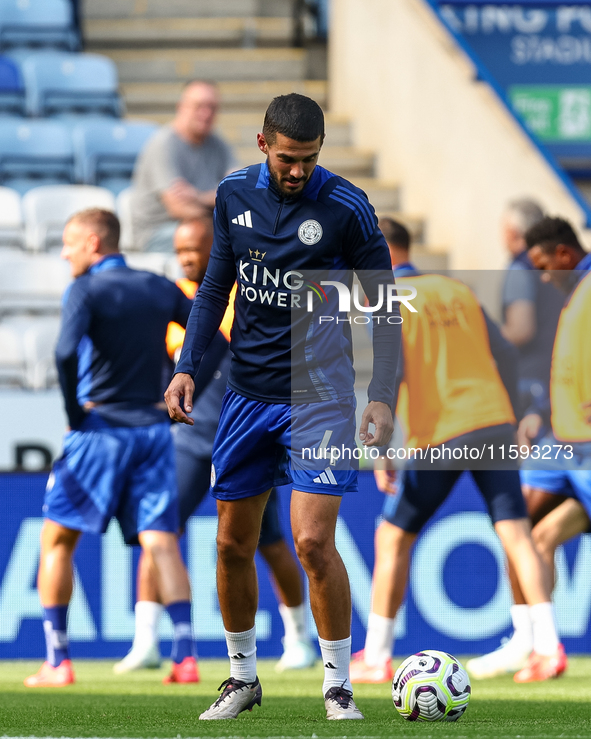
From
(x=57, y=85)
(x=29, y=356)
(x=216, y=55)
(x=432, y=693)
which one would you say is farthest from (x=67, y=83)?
(x=432, y=693)

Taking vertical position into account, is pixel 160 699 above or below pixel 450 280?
below

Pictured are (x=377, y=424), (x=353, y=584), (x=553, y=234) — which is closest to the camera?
(x=377, y=424)

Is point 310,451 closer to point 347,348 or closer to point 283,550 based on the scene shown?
point 347,348

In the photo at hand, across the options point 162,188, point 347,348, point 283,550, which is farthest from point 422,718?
point 162,188

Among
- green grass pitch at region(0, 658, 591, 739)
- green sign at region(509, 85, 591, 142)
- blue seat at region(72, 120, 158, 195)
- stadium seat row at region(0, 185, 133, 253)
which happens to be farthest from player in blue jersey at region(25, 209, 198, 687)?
green sign at region(509, 85, 591, 142)

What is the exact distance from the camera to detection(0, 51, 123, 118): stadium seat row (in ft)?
35.5

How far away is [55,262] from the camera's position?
29.3 ft

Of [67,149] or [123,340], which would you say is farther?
[67,149]

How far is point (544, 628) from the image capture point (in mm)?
5449

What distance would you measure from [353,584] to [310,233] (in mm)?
3213

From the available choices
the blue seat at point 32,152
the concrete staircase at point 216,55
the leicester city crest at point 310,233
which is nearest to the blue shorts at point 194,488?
the leicester city crest at point 310,233

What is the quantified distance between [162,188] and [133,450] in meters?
3.50

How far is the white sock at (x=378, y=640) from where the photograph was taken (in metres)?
5.61

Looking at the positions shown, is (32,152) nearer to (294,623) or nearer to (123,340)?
(123,340)
